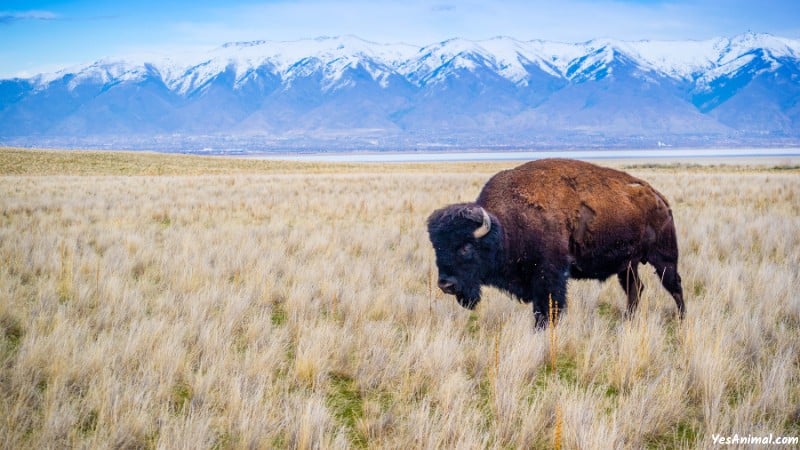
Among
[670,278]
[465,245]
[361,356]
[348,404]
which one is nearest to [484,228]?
[465,245]

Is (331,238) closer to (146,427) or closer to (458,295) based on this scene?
(458,295)

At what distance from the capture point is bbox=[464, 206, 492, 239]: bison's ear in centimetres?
593

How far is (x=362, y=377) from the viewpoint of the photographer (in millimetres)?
4922

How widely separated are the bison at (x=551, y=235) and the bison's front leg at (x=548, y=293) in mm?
11

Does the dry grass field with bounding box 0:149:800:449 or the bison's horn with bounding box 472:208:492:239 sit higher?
the bison's horn with bounding box 472:208:492:239

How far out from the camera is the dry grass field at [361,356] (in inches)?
152

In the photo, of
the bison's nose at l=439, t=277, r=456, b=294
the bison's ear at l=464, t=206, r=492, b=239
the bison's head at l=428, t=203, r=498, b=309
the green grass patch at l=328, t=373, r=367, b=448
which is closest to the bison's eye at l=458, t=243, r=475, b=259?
the bison's head at l=428, t=203, r=498, b=309

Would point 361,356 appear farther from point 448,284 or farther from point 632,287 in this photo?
point 632,287

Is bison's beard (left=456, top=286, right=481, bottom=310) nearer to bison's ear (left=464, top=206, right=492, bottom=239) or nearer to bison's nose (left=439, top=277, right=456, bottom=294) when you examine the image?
bison's nose (left=439, top=277, right=456, bottom=294)

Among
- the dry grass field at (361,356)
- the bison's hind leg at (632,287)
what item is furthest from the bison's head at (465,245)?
the bison's hind leg at (632,287)

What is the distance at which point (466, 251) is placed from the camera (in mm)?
6004

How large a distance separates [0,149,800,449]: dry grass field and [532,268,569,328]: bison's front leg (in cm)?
20

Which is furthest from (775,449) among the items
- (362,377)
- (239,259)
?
(239,259)

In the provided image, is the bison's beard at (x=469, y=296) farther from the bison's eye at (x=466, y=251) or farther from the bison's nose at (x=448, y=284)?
the bison's eye at (x=466, y=251)
